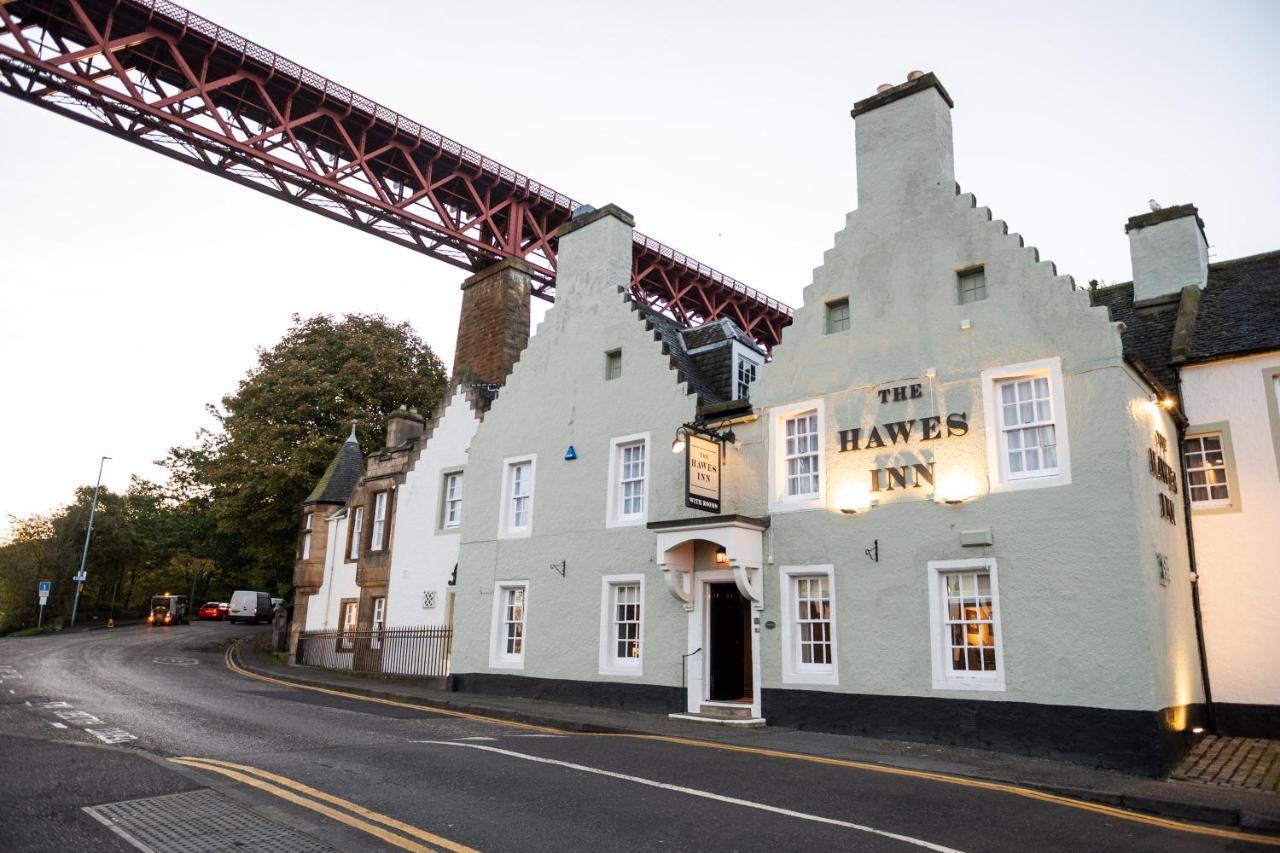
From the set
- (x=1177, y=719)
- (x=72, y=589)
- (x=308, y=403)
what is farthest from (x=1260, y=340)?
(x=72, y=589)

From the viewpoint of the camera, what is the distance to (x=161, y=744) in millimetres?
10453

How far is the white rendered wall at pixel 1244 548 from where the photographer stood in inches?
533

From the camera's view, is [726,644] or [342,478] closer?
[726,644]

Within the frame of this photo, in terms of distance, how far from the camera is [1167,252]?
58.0ft

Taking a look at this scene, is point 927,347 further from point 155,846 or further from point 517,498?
point 155,846

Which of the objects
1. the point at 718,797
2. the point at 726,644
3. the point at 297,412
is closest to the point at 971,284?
the point at 726,644

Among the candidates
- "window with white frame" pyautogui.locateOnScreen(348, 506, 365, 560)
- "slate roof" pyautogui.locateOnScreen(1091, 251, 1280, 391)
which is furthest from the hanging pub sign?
"window with white frame" pyautogui.locateOnScreen(348, 506, 365, 560)

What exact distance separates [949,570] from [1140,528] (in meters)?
2.74

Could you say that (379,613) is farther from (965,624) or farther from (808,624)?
(965,624)

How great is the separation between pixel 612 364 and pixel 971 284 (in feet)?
26.4

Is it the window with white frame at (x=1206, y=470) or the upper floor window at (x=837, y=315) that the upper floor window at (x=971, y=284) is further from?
the window with white frame at (x=1206, y=470)

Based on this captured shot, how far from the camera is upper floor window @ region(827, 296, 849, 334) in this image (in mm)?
15359

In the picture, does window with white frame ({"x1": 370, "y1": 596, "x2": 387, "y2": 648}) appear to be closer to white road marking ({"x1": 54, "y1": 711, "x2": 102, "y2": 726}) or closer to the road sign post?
white road marking ({"x1": 54, "y1": 711, "x2": 102, "y2": 726})

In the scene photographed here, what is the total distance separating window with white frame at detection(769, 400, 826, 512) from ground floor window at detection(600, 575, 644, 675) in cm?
364
